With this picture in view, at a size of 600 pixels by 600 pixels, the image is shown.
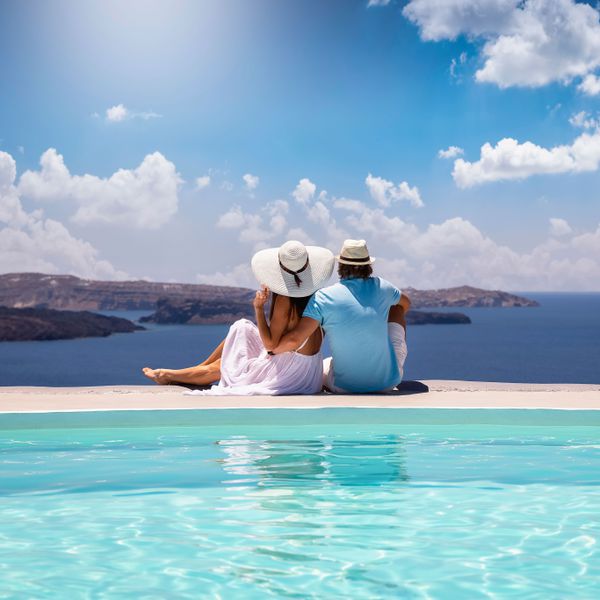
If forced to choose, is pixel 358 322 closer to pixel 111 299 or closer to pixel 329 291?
pixel 329 291

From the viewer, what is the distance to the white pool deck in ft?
17.0

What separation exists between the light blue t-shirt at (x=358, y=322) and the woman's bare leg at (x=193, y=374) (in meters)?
0.88

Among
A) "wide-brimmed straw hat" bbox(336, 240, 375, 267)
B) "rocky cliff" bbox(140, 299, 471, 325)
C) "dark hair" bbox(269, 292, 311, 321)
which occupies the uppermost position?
"rocky cliff" bbox(140, 299, 471, 325)

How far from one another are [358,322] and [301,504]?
83.4 inches

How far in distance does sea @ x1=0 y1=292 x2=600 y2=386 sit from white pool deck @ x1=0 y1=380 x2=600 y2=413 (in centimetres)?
3889

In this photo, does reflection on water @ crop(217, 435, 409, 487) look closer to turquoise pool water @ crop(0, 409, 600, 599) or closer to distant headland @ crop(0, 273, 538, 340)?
turquoise pool water @ crop(0, 409, 600, 599)

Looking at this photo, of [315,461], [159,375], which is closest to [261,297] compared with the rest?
[159,375]

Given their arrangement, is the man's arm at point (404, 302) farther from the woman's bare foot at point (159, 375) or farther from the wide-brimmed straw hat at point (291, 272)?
the woman's bare foot at point (159, 375)

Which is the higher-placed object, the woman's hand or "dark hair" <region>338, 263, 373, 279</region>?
"dark hair" <region>338, 263, 373, 279</region>

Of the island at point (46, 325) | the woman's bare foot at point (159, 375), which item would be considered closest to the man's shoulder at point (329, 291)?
the woman's bare foot at point (159, 375)

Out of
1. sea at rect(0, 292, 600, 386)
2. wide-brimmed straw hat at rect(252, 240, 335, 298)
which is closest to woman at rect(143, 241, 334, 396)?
wide-brimmed straw hat at rect(252, 240, 335, 298)

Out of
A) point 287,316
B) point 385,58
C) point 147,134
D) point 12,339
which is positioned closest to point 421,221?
point 385,58

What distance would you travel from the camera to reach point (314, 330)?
5.69 m

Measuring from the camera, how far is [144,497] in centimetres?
377
